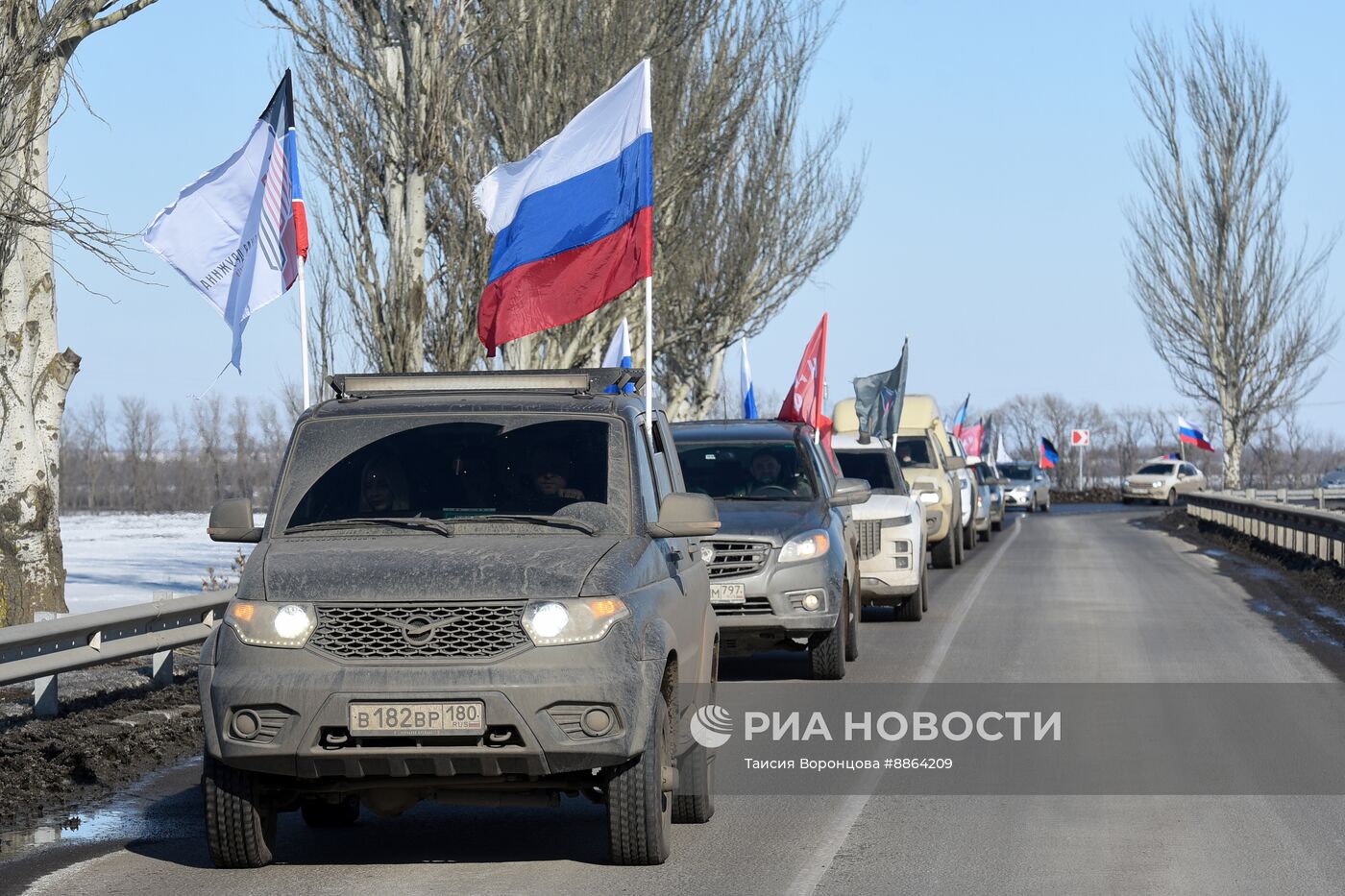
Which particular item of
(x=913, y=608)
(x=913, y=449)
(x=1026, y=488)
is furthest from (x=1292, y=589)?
(x=1026, y=488)

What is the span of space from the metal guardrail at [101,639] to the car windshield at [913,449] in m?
15.9

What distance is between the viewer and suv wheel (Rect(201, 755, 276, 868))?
657 centimetres

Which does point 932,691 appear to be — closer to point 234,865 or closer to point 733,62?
point 234,865

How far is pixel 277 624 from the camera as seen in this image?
253 inches

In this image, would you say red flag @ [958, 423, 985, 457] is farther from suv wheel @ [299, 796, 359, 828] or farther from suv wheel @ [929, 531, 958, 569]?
suv wheel @ [299, 796, 359, 828]

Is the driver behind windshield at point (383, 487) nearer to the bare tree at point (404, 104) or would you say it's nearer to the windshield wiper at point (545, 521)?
the windshield wiper at point (545, 521)

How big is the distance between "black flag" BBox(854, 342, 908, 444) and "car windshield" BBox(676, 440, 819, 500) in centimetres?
1151

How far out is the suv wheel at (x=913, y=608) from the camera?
17.3m

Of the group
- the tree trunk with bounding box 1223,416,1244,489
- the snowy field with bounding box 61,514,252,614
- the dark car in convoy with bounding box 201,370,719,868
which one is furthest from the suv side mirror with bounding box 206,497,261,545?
the tree trunk with bounding box 1223,416,1244,489

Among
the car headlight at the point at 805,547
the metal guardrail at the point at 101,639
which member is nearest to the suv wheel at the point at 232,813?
the metal guardrail at the point at 101,639

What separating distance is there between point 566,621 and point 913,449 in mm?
21429

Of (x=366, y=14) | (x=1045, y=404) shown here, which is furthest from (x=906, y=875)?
(x=1045, y=404)

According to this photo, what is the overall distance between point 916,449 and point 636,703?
21335 mm

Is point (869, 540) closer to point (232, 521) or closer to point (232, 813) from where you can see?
point (232, 521)
